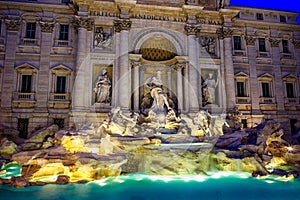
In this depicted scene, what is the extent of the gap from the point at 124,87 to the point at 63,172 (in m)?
8.06

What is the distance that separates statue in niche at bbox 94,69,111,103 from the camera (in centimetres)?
1603

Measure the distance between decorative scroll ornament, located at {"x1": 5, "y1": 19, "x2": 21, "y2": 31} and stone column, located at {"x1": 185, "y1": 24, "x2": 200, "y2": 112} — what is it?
12.2 m

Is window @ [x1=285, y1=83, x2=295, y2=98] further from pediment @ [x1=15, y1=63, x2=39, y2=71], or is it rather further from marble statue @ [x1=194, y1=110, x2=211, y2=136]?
pediment @ [x1=15, y1=63, x2=39, y2=71]

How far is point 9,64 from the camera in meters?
16.1

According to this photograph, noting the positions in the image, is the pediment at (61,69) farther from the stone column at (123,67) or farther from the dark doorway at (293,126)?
the dark doorway at (293,126)

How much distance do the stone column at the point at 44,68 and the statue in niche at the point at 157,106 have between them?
687 centimetres

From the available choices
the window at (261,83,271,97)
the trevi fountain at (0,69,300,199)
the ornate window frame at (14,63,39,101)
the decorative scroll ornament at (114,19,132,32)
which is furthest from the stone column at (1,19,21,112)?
the window at (261,83,271,97)

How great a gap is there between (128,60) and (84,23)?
159 inches

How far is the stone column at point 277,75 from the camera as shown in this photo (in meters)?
19.3

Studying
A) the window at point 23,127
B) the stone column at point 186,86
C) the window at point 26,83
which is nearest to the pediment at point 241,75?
the stone column at point 186,86

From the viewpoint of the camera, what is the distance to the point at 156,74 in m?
18.3

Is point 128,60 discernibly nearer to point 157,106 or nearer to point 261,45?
point 157,106

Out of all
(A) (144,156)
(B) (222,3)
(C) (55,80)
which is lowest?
(A) (144,156)

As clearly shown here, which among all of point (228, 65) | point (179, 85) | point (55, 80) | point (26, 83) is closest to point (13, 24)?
point (26, 83)
